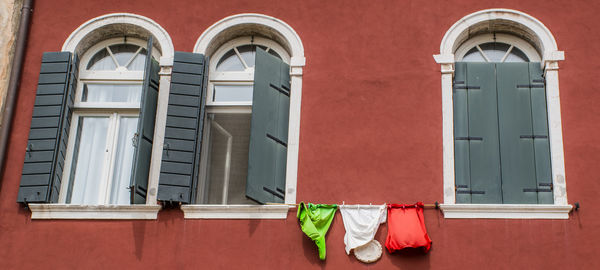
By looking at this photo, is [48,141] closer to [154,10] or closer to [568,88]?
[154,10]

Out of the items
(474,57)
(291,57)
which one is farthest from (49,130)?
(474,57)

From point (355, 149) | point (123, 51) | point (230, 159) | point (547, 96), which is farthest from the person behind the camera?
point (123, 51)

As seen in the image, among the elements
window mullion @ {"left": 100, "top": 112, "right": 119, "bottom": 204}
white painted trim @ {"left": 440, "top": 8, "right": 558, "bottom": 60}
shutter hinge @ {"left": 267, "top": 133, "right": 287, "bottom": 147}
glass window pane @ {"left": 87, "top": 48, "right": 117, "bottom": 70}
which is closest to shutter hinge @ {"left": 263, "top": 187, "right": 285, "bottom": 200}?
shutter hinge @ {"left": 267, "top": 133, "right": 287, "bottom": 147}

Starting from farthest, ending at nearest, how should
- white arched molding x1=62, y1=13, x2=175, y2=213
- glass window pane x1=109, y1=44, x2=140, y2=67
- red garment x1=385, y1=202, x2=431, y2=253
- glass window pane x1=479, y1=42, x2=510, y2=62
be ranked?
1. glass window pane x1=109, y1=44, x2=140, y2=67
2. glass window pane x1=479, y1=42, x2=510, y2=62
3. white arched molding x1=62, y1=13, x2=175, y2=213
4. red garment x1=385, y1=202, x2=431, y2=253

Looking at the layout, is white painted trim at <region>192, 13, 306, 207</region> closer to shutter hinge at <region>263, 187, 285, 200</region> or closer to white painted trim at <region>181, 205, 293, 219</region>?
shutter hinge at <region>263, 187, 285, 200</region>

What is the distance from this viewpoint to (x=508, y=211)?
10039 mm

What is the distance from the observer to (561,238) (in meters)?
9.91

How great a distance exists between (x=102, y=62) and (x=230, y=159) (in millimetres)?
2004

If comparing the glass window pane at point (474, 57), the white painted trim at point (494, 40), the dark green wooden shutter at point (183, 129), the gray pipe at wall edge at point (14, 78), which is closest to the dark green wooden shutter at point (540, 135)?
the white painted trim at point (494, 40)

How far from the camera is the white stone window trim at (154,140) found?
10.4 m

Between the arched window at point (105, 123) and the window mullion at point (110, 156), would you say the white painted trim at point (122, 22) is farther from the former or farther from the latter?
the window mullion at point (110, 156)

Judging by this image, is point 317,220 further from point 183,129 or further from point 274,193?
point 183,129

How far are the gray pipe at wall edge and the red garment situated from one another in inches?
168

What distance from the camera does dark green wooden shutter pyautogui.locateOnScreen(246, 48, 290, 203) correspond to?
10344 millimetres
